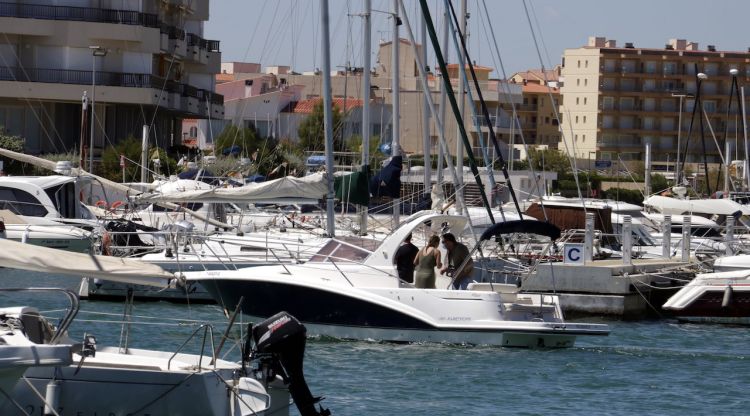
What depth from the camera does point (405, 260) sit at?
24.1 m

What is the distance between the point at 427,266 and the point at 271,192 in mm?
8036

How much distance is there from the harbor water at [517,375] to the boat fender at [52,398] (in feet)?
10.3

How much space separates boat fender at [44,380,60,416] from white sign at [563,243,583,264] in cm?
1836

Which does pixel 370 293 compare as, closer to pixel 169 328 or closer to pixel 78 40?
pixel 169 328

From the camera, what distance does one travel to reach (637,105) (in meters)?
134

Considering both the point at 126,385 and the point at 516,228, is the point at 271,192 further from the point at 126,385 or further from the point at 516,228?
the point at 126,385

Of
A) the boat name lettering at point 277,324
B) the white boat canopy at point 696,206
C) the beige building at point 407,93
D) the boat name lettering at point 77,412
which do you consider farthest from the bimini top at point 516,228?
the beige building at point 407,93

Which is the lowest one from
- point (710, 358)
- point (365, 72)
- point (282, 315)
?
point (710, 358)

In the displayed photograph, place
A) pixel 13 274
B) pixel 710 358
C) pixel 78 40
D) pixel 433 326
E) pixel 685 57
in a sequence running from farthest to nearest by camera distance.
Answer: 1. pixel 685 57
2. pixel 78 40
3. pixel 13 274
4. pixel 710 358
5. pixel 433 326

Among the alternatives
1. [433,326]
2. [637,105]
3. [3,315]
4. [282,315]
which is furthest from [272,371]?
[637,105]

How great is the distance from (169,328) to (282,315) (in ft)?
34.8

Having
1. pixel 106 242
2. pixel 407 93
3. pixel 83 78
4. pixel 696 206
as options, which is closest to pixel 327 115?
pixel 106 242

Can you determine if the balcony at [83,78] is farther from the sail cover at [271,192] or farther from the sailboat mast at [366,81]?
the sail cover at [271,192]

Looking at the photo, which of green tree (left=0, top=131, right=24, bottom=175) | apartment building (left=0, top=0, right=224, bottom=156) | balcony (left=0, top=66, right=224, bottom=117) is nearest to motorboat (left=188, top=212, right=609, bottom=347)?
green tree (left=0, top=131, right=24, bottom=175)
